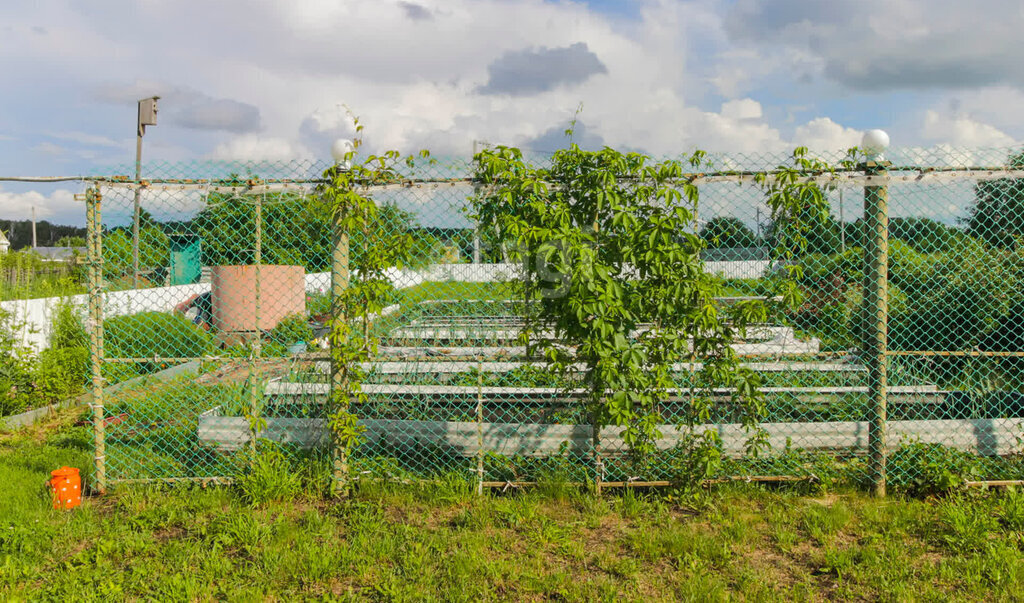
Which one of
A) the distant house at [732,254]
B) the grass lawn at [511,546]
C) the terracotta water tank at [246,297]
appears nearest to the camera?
the grass lawn at [511,546]

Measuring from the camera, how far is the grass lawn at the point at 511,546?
2.95m

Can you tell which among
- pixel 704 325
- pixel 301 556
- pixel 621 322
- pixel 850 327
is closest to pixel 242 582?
pixel 301 556

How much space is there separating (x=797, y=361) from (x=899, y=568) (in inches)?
144

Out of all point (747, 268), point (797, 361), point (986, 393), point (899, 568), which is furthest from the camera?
point (797, 361)

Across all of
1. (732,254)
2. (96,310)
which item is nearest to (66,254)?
(96,310)

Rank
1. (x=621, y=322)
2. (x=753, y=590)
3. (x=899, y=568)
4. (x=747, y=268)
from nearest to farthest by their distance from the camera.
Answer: (x=753, y=590), (x=899, y=568), (x=621, y=322), (x=747, y=268)

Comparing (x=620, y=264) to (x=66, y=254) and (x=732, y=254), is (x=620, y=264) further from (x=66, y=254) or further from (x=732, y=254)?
(x=66, y=254)

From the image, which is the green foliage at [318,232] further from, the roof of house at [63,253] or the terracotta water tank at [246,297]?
the roof of house at [63,253]

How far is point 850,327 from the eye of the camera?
544cm

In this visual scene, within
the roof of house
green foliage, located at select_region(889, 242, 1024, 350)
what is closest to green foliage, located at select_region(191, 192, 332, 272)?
the roof of house

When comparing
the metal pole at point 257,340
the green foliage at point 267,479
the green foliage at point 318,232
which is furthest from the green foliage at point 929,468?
the metal pole at point 257,340

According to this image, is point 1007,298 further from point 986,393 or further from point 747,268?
point 747,268

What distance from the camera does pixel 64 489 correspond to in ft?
12.6

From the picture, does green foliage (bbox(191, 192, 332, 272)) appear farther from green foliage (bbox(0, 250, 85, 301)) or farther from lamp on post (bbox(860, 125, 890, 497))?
green foliage (bbox(0, 250, 85, 301))
